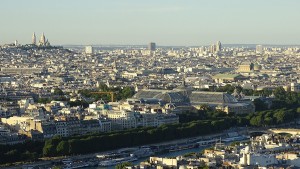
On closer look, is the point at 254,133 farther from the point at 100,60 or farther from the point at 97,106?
the point at 100,60

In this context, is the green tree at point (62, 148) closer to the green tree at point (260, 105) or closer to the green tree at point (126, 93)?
the green tree at point (260, 105)

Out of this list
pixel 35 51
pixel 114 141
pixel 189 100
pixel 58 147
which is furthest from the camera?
pixel 35 51

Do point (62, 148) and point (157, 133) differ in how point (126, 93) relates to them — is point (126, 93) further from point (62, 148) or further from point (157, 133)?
point (62, 148)

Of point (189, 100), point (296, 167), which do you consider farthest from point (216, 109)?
A: point (296, 167)

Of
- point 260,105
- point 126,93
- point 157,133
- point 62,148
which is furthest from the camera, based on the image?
point 126,93

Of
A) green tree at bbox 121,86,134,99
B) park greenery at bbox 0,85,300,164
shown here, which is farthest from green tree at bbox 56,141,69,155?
green tree at bbox 121,86,134,99

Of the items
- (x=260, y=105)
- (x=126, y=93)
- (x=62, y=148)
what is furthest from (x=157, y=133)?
(x=126, y=93)

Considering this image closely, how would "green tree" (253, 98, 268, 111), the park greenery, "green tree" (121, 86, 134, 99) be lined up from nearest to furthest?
1. the park greenery
2. "green tree" (253, 98, 268, 111)
3. "green tree" (121, 86, 134, 99)

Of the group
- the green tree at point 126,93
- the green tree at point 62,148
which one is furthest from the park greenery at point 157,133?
the green tree at point 126,93

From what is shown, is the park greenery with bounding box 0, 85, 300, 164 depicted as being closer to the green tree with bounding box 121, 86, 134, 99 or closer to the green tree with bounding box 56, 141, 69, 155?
the green tree with bounding box 56, 141, 69, 155
